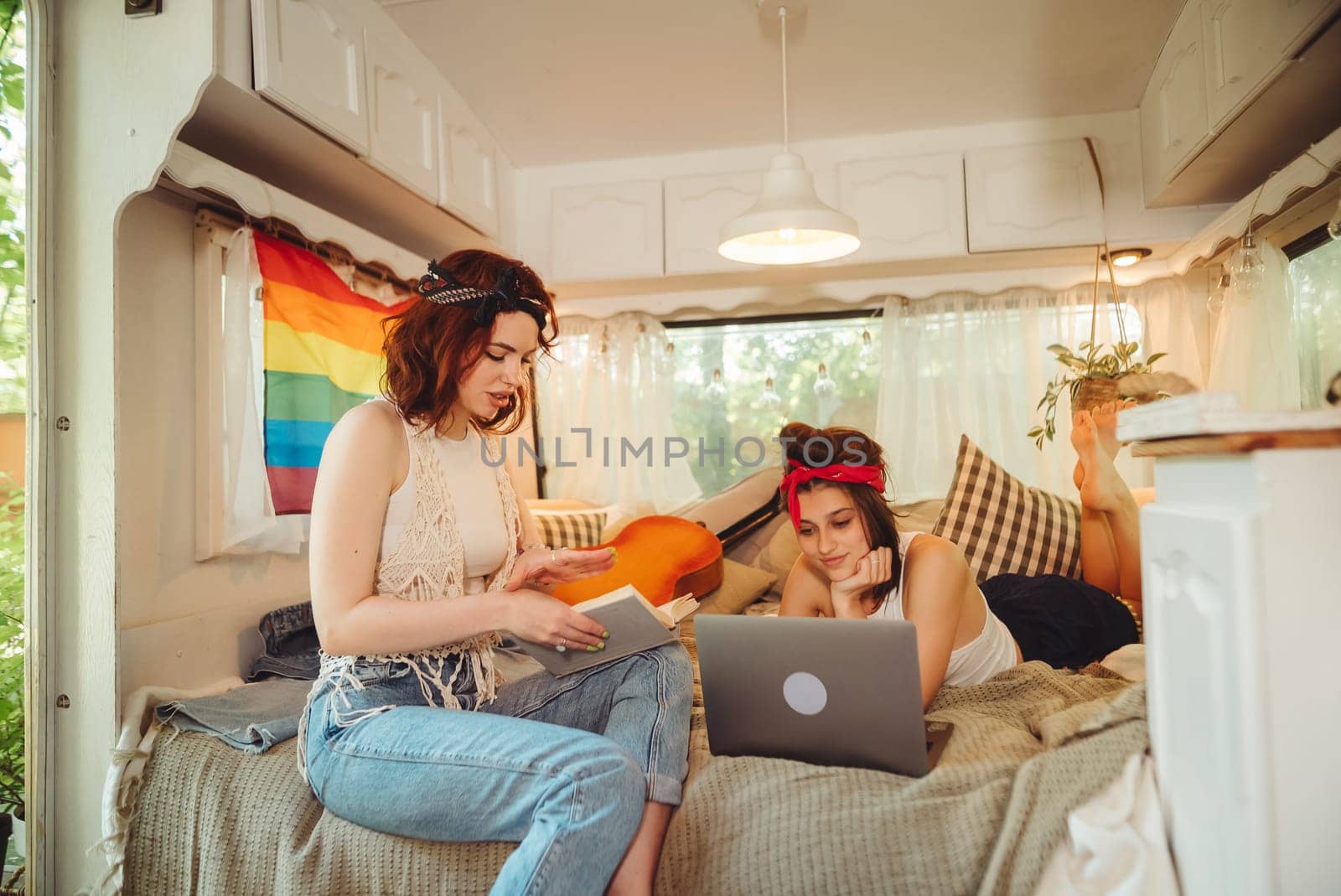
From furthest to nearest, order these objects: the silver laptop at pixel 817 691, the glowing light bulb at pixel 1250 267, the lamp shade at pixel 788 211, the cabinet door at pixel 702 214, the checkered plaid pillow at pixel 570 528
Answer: the cabinet door at pixel 702 214 → the checkered plaid pillow at pixel 570 528 → the glowing light bulb at pixel 1250 267 → the lamp shade at pixel 788 211 → the silver laptop at pixel 817 691

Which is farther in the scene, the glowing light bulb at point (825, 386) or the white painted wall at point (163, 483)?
the glowing light bulb at point (825, 386)

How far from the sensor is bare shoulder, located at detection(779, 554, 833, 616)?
1.76m

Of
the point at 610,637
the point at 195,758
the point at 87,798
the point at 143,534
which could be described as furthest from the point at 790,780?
the point at 143,534

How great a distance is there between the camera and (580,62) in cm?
232

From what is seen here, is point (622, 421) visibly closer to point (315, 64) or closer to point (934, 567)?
point (315, 64)

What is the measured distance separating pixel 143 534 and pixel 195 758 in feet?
1.62

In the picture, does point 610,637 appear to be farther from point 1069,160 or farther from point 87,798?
point 1069,160

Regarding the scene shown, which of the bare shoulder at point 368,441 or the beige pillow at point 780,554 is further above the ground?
the bare shoulder at point 368,441

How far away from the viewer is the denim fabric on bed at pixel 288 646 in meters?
1.74

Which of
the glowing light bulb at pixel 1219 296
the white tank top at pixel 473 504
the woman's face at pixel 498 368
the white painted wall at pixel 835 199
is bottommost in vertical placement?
the white tank top at pixel 473 504

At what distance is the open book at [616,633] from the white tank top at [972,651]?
485mm

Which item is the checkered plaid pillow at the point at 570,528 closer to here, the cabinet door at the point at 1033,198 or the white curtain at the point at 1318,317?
the cabinet door at the point at 1033,198

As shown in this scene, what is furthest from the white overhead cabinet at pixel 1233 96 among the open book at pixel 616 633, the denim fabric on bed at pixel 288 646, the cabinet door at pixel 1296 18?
the denim fabric on bed at pixel 288 646

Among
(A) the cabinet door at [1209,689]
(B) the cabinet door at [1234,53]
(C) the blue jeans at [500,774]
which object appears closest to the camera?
(A) the cabinet door at [1209,689]
